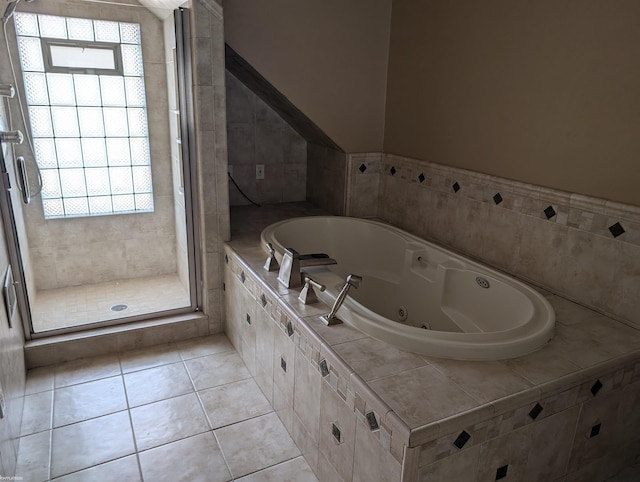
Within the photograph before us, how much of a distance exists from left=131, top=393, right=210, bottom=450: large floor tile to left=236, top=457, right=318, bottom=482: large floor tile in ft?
1.16

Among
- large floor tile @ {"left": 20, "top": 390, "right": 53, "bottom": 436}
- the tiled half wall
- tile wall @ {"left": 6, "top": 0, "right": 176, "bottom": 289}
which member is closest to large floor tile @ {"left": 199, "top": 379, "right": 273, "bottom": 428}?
large floor tile @ {"left": 20, "top": 390, "right": 53, "bottom": 436}

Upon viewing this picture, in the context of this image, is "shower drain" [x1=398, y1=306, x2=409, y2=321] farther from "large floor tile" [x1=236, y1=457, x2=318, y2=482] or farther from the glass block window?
the glass block window

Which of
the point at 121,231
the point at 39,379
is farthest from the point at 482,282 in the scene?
the point at 121,231

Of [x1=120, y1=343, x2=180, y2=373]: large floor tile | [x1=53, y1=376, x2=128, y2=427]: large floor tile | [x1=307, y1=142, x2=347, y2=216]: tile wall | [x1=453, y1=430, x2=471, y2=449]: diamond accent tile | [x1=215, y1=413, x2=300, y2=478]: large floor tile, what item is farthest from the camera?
[x1=307, y1=142, x2=347, y2=216]: tile wall

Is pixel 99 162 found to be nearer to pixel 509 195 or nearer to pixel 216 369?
pixel 216 369

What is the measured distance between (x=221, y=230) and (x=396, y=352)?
4.73 ft

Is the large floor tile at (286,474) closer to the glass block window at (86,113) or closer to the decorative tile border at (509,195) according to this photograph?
the decorative tile border at (509,195)

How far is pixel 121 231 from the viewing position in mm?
3391

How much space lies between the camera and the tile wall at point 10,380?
1.69m

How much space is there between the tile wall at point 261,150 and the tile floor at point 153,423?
4.43ft

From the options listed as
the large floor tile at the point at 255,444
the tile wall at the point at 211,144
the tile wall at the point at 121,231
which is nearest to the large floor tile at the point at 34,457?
the large floor tile at the point at 255,444

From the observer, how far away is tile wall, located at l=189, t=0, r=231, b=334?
2391 millimetres

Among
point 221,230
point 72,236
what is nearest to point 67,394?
point 221,230

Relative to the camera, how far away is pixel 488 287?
217 centimetres
